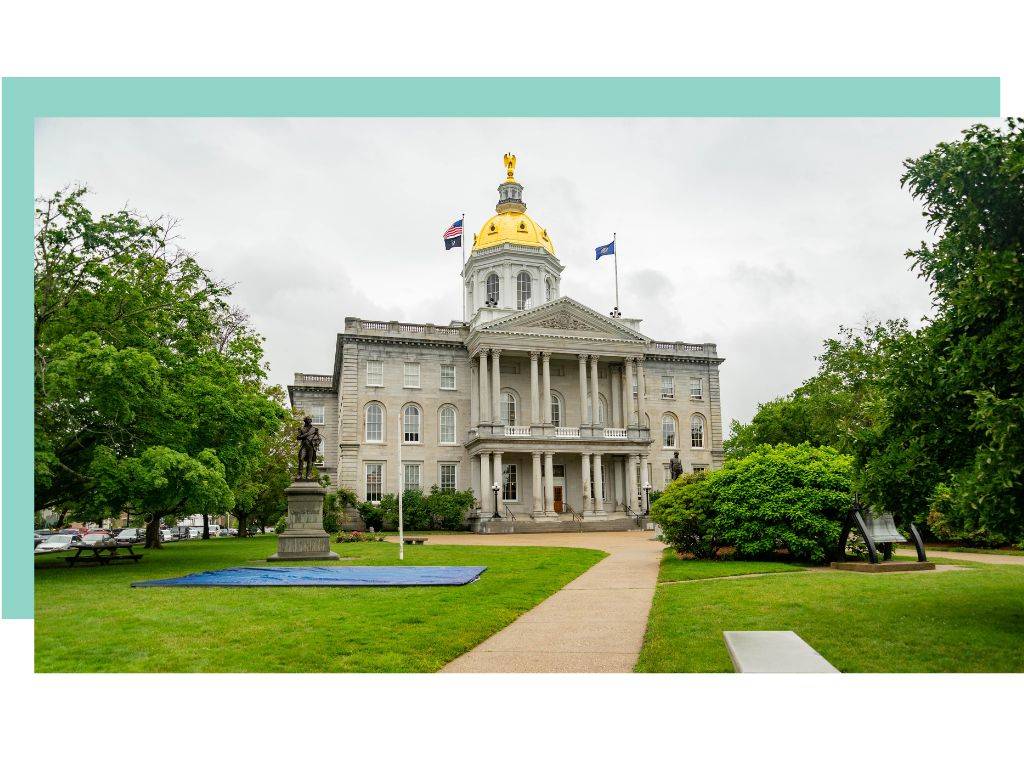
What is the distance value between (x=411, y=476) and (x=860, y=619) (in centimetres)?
3715

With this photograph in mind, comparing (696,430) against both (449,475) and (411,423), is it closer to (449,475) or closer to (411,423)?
(449,475)

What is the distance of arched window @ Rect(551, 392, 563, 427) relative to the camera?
47631mm

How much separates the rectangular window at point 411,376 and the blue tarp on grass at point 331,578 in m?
28.3

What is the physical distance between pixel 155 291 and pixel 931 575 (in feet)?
56.6

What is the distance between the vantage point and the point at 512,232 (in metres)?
50.6

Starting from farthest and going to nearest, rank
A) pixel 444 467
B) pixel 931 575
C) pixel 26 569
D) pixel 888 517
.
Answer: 1. pixel 444 467
2. pixel 888 517
3. pixel 931 575
4. pixel 26 569

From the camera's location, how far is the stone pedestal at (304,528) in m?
20.4

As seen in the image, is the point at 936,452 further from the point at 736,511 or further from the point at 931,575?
the point at 736,511

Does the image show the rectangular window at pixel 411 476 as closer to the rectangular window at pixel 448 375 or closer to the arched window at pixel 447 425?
the arched window at pixel 447 425

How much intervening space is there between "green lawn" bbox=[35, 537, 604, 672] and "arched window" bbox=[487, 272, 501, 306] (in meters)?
35.6

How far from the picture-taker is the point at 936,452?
8.95 metres

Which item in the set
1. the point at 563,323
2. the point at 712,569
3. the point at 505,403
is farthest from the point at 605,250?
the point at 712,569

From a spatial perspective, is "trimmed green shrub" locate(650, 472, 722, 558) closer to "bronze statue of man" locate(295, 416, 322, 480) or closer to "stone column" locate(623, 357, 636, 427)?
"bronze statue of man" locate(295, 416, 322, 480)

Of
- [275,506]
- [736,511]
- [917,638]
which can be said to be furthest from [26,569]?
[275,506]
